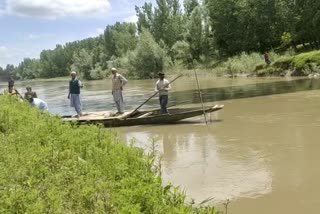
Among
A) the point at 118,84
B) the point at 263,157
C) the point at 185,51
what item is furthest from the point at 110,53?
the point at 263,157

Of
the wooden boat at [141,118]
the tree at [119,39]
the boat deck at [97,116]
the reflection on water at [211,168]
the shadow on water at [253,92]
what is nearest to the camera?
the reflection on water at [211,168]

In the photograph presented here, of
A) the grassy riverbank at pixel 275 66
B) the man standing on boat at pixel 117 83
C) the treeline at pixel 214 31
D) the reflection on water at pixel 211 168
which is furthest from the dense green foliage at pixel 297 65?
the reflection on water at pixel 211 168

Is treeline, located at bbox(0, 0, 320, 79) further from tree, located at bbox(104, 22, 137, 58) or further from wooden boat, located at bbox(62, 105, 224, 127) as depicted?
wooden boat, located at bbox(62, 105, 224, 127)

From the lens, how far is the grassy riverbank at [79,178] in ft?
16.1

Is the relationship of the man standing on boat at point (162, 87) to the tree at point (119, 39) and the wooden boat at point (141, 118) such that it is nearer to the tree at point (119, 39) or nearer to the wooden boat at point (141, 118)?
the wooden boat at point (141, 118)

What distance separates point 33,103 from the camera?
17.3 metres

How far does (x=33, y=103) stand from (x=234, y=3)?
5322cm

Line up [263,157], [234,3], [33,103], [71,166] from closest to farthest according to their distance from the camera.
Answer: [71,166] → [263,157] → [33,103] → [234,3]

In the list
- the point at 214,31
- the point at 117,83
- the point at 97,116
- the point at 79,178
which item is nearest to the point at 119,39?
the point at 214,31

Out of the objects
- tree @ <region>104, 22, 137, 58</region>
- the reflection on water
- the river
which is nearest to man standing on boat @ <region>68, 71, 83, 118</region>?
the river

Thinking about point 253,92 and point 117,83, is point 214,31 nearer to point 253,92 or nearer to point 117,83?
point 253,92

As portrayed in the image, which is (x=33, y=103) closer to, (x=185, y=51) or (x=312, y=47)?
(x=312, y=47)

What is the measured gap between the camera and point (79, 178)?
5.86m

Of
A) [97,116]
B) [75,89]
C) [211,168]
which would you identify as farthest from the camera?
[97,116]
